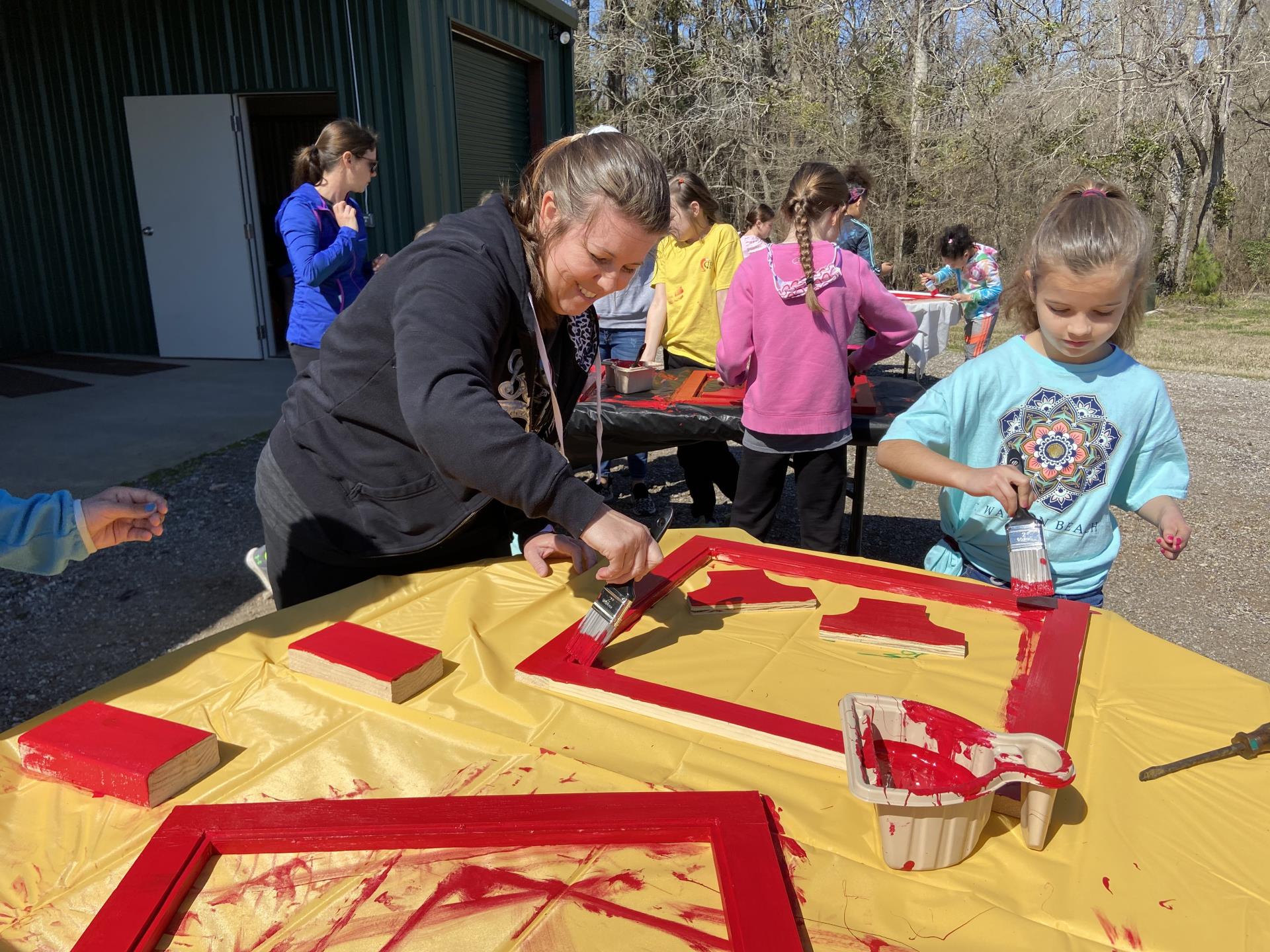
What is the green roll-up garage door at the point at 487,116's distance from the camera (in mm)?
8336

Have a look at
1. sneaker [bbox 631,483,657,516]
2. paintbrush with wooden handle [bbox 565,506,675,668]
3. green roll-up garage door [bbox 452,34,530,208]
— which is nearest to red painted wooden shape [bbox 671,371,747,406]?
sneaker [bbox 631,483,657,516]

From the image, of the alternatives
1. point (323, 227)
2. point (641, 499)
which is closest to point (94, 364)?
point (323, 227)

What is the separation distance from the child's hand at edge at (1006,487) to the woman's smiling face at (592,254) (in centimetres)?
71

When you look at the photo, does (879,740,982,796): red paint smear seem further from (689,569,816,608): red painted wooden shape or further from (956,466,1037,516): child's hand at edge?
(956,466,1037,516): child's hand at edge

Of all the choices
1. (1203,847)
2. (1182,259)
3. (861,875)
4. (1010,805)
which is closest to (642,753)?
(861,875)

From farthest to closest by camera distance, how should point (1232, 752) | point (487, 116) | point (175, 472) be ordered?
point (487, 116) < point (175, 472) < point (1232, 752)

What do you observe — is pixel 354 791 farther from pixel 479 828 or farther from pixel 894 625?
pixel 894 625

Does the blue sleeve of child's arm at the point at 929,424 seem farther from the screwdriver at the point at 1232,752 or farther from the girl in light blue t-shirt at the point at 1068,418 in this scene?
the screwdriver at the point at 1232,752

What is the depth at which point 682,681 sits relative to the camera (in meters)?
1.30

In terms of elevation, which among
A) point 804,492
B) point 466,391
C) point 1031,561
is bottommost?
point 804,492

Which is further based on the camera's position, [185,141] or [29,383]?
[185,141]

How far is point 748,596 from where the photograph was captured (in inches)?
62.5

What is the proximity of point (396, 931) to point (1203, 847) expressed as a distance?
0.86m

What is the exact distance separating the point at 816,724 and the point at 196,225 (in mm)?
8241
